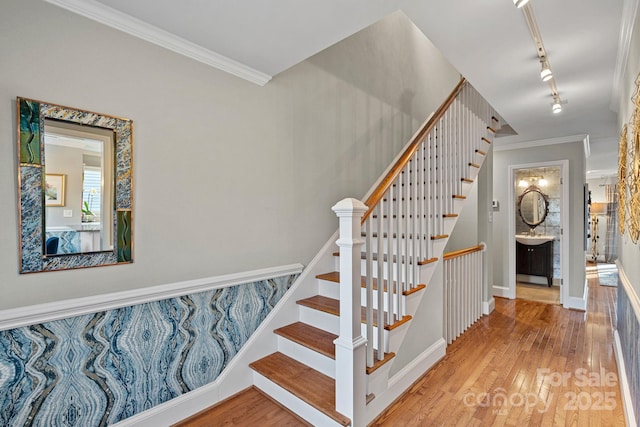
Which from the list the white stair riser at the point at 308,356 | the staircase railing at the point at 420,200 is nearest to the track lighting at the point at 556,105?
the staircase railing at the point at 420,200

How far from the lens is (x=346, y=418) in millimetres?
1662

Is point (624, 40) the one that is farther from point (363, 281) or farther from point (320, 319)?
point (320, 319)

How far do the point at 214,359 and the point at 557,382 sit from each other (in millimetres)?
2486

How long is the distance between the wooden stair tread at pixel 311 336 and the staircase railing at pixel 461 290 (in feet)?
4.21

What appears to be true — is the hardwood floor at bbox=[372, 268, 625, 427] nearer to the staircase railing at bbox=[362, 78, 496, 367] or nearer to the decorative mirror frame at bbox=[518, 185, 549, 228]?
the staircase railing at bbox=[362, 78, 496, 367]

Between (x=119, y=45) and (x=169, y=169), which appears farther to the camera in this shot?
(x=169, y=169)

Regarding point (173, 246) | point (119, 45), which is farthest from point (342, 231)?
point (119, 45)

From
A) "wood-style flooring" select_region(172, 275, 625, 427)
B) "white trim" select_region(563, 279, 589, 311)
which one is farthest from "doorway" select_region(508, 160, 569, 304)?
"wood-style flooring" select_region(172, 275, 625, 427)

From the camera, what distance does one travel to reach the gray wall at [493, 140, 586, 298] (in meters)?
4.14

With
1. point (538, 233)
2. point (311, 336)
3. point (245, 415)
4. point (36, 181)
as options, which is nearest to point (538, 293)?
point (538, 233)

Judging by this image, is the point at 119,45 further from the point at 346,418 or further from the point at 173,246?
the point at 346,418

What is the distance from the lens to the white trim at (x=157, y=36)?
1477 mm

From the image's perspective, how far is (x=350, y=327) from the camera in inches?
66.0

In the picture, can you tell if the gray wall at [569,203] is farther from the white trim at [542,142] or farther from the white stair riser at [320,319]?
the white stair riser at [320,319]
